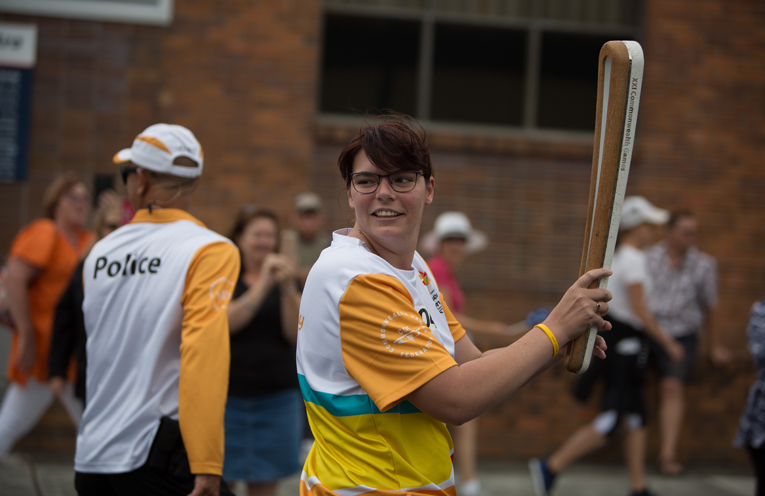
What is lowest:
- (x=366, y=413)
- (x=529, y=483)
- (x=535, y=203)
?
(x=529, y=483)

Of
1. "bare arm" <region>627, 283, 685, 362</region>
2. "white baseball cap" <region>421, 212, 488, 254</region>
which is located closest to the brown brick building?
"white baseball cap" <region>421, 212, 488, 254</region>

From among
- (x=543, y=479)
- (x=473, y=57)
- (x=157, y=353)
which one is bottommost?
(x=543, y=479)

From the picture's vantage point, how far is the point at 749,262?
721cm

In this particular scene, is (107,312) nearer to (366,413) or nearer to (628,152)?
(366,413)

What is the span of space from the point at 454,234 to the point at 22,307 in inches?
120

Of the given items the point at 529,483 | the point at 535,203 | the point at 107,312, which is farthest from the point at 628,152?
the point at 535,203

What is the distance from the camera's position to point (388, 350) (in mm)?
1830

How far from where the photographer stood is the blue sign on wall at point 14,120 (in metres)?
6.39

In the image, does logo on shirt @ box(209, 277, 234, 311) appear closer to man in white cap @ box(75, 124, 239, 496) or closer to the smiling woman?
man in white cap @ box(75, 124, 239, 496)

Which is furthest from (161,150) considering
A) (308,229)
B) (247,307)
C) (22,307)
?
(308,229)

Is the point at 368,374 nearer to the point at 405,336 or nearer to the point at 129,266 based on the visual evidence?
the point at 405,336

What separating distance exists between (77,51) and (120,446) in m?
4.98

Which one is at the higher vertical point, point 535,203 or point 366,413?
point 535,203

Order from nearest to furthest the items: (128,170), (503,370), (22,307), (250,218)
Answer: (503,370), (128,170), (250,218), (22,307)
